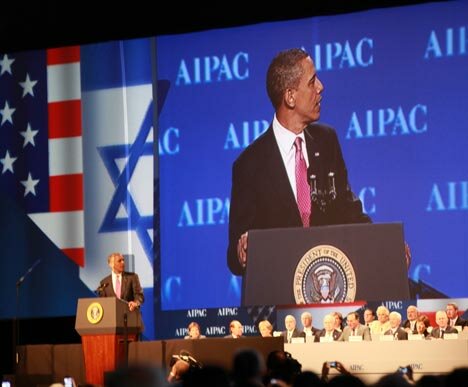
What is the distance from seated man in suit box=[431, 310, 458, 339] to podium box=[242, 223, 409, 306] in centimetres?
56

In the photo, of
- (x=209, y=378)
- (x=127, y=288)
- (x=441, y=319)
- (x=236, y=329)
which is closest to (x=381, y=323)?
(x=441, y=319)

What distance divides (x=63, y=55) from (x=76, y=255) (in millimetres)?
2436

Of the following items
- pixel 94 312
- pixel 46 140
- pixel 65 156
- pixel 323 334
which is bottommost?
pixel 323 334

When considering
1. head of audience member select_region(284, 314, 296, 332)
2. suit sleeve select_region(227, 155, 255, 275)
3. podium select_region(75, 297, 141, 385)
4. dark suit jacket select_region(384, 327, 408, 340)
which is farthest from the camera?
suit sleeve select_region(227, 155, 255, 275)

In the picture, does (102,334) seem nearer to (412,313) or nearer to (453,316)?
(412,313)

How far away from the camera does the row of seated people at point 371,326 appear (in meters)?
10.2

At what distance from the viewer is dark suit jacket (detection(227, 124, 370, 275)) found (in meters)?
11.4

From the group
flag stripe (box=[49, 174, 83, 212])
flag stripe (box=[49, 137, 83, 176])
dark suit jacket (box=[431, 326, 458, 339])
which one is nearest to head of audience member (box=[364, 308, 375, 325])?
dark suit jacket (box=[431, 326, 458, 339])

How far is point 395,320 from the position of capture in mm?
10711

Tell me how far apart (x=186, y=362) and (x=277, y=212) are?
3.76 metres

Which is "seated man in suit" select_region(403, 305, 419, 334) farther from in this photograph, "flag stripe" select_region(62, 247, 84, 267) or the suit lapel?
"flag stripe" select_region(62, 247, 84, 267)

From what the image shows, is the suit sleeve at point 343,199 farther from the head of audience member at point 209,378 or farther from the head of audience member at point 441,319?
the head of audience member at point 209,378

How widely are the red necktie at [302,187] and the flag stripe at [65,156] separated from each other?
272 centimetres

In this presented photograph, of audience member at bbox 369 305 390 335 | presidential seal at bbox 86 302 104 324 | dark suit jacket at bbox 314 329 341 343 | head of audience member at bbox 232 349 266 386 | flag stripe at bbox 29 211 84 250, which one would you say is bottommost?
dark suit jacket at bbox 314 329 341 343
